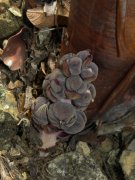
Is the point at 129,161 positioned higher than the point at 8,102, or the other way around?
the point at 8,102

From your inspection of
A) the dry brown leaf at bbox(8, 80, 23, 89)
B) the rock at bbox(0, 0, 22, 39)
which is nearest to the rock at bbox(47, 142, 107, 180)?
the dry brown leaf at bbox(8, 80, 23, 89)

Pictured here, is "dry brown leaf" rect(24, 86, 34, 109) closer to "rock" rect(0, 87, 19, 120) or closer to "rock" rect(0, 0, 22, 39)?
"rock" rect(0, 87, 19, 120)

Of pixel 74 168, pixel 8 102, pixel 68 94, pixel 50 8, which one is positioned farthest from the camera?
pixel 50 8

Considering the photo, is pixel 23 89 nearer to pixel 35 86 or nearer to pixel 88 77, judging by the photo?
pixel 35 86

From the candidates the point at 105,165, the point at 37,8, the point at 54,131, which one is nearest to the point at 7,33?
the point at 37,8

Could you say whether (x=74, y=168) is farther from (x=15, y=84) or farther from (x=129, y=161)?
(x=15, y=84)

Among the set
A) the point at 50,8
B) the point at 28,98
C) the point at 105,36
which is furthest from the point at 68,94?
the point at 50,8

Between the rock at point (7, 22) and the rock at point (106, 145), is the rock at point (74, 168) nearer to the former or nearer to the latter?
the rock at point (106, 145)
